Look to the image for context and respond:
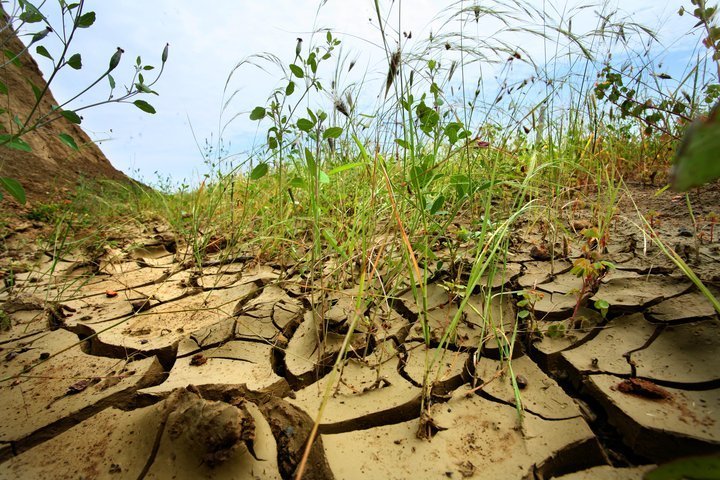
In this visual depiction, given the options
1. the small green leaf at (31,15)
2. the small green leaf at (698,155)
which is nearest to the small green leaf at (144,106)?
the small green leaf at (31,15)

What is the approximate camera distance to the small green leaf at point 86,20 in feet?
4.20

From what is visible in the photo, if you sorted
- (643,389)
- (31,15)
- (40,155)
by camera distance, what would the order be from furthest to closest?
(40,155), (31,15), (643,389)

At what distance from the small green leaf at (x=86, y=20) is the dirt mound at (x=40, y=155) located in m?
3.08

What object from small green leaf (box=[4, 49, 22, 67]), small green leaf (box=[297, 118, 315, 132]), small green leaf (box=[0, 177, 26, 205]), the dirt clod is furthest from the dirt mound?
the dirt clod

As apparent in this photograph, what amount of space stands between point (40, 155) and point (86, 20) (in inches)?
182

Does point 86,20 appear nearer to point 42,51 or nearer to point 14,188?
point 42,51

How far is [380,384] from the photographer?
1.25 meters

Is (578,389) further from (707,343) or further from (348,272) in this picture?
(348,272)

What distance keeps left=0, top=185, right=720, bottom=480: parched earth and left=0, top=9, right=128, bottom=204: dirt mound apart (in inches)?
125

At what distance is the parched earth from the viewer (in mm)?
994

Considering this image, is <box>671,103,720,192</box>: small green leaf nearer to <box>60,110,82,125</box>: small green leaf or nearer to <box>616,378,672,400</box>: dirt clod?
<box>616,378,672,400</box>: dirt clod

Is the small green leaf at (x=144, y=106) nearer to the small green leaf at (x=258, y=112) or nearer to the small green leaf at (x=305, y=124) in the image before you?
the small green leaf at (x=258, y=112)

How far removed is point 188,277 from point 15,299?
30.3 inches

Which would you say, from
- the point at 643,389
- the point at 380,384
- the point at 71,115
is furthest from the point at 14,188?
the point at 643,389
